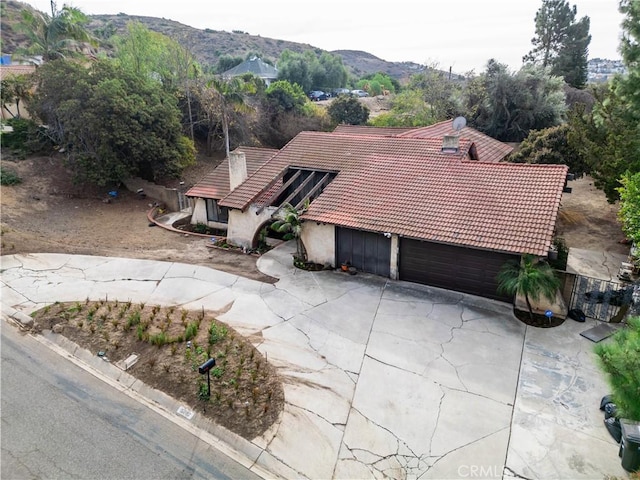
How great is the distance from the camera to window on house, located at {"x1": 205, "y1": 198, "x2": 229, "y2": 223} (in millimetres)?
23328

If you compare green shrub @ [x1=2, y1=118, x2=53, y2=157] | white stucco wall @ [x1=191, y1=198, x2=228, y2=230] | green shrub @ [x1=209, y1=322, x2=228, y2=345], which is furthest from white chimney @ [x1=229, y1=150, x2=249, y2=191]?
green shrub @ [x1=2, y1=118, x2=53, y2=157]

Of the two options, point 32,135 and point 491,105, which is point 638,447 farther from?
point 32,135

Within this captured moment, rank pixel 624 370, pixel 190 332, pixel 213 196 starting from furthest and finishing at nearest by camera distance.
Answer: pixel 213 196, pixel 190 332, pixel 624 370

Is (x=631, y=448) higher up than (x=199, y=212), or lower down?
lower down

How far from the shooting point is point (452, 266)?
15.5m

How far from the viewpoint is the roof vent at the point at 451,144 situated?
63.6 ft

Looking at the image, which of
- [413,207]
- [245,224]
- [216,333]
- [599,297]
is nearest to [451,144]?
[413,207]

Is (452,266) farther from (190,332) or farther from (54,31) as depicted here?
(54,31)

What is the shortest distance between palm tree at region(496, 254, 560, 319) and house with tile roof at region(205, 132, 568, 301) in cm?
50

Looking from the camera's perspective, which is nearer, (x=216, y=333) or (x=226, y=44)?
(x=216, y=333)

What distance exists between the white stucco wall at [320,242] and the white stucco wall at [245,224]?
2554 millimetres

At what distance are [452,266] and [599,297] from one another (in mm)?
4637

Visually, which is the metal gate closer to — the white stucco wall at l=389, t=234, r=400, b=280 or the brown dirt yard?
the white stucco wall at l=389, t=234, r=400, b=280
